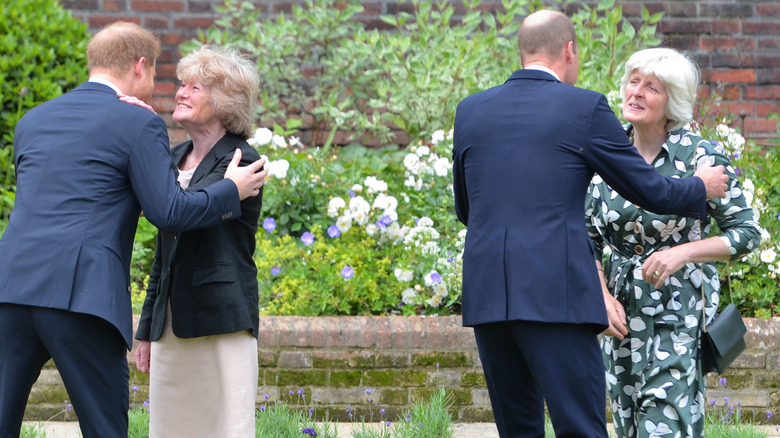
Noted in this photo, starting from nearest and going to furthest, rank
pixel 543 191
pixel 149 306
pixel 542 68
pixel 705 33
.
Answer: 1. pixel 543 191
2. pixel 542 68
3. pixel 149 306
4. pixel 705 33

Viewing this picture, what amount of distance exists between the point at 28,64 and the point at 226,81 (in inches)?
116

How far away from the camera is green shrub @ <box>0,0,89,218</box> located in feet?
19.0

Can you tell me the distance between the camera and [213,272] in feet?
10.7

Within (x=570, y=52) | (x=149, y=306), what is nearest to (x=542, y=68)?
(x=570, y=52)

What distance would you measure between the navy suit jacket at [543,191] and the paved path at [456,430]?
1.78 meters

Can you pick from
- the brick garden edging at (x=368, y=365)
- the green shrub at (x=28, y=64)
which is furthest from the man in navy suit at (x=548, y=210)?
the green shrub at (x=28, y=64)

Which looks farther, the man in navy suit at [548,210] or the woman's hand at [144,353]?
the woman's hand at [144,353]

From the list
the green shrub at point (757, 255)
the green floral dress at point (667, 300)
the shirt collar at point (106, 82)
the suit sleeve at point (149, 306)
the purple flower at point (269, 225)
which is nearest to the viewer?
the shirt collar at point (106, 82)

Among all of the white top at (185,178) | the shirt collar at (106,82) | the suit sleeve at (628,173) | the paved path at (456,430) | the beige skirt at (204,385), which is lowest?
the paved path at (456,430)

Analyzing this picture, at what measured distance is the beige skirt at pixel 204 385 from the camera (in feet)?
11.0

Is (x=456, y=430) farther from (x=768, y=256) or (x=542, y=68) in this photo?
(x=542, y=68)

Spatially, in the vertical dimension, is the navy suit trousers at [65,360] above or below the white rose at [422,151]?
below

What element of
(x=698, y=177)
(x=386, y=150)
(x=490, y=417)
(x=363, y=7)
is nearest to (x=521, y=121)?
(x=698, y=177)

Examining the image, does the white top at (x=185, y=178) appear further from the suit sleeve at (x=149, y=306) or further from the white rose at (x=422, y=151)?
the white rose at (x=422, y=151)
